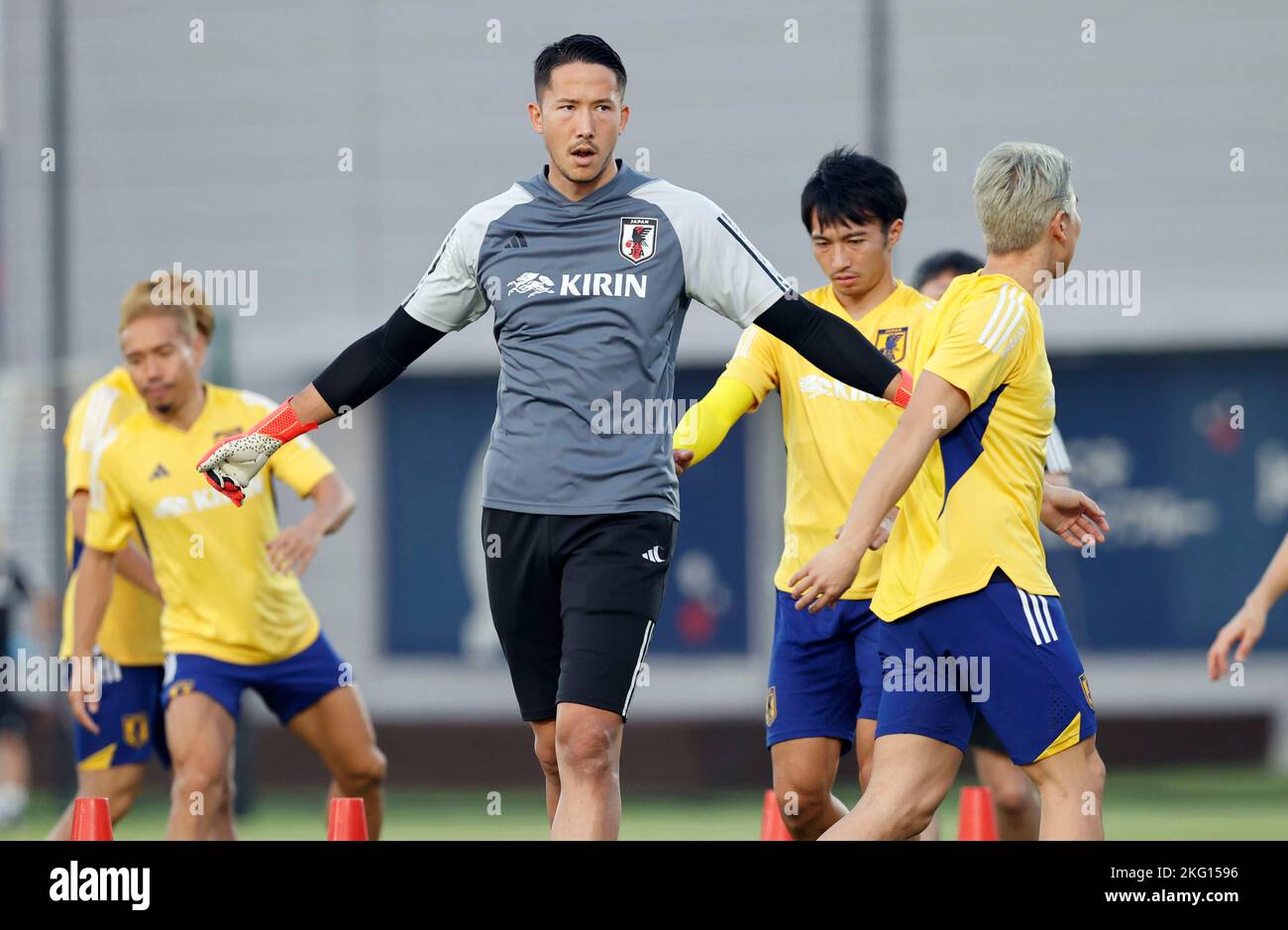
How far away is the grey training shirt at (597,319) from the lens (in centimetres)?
539

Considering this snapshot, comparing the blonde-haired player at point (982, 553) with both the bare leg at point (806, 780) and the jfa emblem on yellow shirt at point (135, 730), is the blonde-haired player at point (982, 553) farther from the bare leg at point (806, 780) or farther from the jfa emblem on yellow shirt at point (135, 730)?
the jfa emblem on yellow shirt at point (135, 730)

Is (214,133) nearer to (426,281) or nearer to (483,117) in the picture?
(483,117)

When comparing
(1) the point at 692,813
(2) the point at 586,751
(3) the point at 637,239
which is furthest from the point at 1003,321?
(1) the point at 692,813

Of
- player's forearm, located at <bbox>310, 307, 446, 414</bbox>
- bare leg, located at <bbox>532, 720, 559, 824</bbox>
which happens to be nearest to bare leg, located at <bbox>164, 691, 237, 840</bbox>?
bare leg, located at <bbox>532, 720, 559, 824</bbox>

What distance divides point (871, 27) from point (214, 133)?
628cm

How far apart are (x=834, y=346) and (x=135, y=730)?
3.66m

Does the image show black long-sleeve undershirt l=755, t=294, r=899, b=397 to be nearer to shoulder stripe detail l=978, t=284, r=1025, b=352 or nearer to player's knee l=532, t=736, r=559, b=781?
shoulder stripe detail l=978, t=284, r=1025, b=352

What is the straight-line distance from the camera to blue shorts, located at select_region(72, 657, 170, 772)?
755 cm

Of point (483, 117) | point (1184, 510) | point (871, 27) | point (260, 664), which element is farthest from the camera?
point (483, 117)

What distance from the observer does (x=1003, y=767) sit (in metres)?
Result: 7.29

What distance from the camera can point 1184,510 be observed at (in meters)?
15.3
